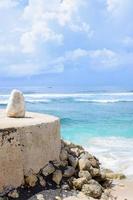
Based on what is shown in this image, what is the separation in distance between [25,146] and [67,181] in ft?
4.03

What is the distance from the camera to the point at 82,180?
30.7 ft

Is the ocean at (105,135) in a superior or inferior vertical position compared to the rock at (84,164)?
inferior

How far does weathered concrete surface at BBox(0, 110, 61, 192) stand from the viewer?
840cm

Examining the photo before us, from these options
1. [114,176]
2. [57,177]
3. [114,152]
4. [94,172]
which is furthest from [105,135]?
[57,177]

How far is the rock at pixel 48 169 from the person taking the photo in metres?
Answer: 9.18

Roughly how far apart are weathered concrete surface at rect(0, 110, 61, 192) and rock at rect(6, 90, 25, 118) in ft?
1.22

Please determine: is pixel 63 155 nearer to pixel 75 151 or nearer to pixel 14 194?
pixel 75 151

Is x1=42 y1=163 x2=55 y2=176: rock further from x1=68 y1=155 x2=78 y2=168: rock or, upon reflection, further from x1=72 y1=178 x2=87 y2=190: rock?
x1=68 y1=155 x2=78 y2=168: rock

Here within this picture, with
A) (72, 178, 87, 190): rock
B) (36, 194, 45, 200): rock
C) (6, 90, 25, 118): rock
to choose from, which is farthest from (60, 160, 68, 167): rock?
(6, 90, 25, 118): rock

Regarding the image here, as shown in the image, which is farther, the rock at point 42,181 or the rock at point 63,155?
the rock at point 63,155

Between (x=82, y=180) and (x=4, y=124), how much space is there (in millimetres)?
1863

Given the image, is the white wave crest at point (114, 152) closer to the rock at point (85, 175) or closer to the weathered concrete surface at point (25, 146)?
the rock at point (85, 175)

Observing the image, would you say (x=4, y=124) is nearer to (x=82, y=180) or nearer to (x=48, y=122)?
(x=48, y=122)

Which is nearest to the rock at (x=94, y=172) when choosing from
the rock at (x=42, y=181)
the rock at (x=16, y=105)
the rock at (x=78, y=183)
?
the rock at (x=78, y=183)
